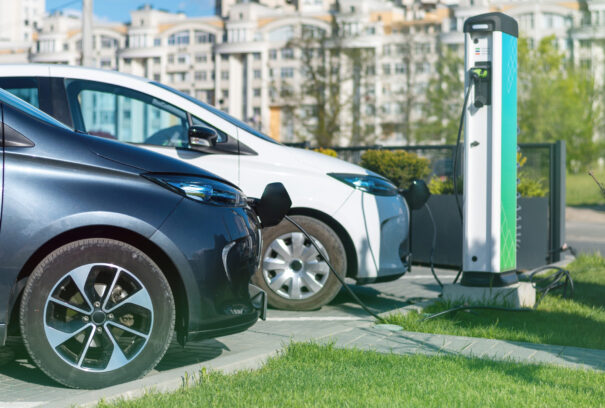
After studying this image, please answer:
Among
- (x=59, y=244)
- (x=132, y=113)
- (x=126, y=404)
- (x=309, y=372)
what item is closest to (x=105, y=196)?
(x=59, y=244)

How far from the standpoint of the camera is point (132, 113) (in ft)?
23.8

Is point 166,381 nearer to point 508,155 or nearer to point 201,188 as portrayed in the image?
point 201,188

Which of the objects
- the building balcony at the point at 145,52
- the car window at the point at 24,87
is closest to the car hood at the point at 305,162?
the car window at the point at 24,87

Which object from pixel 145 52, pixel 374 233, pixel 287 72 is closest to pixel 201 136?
pixel 374 233

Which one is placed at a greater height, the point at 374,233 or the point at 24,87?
the point at 24,87

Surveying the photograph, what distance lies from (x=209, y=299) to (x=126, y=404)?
2.39 ft

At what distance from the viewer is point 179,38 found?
4486 inches

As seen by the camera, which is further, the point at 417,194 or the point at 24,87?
the point at 417,194

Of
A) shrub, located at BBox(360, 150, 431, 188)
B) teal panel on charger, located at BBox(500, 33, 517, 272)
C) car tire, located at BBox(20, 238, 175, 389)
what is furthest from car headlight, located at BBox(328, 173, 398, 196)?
shrub, located at BBox(360, 150, 431, 188)

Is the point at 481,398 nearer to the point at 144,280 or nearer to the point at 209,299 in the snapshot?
the point at 209,299

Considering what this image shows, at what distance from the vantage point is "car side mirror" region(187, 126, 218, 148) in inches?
244

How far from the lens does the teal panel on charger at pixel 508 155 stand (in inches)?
267

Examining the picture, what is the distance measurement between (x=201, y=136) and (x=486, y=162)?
7.71 feet

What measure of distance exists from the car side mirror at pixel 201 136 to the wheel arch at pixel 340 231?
94 centimetres
